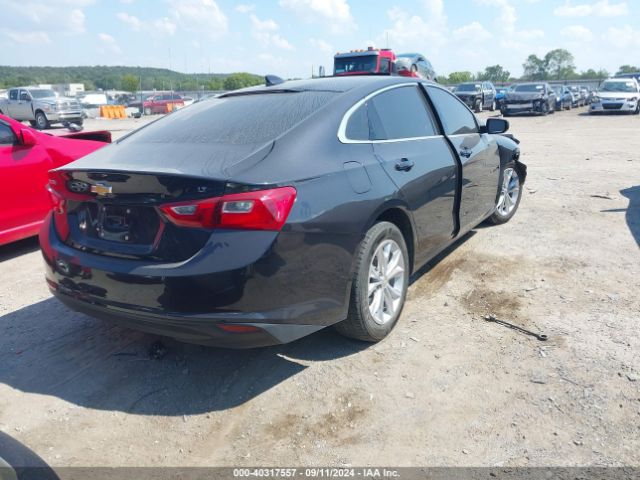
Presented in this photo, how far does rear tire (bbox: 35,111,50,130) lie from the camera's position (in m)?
25.5

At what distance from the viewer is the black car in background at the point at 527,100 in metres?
27.2

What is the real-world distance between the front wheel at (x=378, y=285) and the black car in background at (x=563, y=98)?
31.4m

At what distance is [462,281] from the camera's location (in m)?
4.48

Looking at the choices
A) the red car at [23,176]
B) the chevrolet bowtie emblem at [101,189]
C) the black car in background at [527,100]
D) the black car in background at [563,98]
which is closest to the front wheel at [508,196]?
the chevrolet bowtie emblem at [101,189]

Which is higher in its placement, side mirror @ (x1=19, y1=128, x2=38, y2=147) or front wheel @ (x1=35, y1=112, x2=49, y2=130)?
side mirror @ (x1=19, y1=128, x2=38, y2=147)

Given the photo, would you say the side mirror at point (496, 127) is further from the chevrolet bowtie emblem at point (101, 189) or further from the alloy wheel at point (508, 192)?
the chevrolet bowtie emblem at point (101, 189)

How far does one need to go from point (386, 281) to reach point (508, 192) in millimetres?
3279

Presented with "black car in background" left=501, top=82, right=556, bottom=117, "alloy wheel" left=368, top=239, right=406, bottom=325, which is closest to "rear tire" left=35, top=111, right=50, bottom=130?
"black car in background" left=501, top=82, right=556, bottom=117

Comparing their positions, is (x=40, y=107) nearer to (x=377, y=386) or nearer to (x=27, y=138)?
(x=27, y=138)

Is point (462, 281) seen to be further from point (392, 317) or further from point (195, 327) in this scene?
point (195, 327)

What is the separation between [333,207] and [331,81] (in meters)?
1.45

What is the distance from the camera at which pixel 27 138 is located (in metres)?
5.62

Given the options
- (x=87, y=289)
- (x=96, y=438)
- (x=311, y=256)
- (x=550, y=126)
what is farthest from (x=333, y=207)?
(x=550, y=126)

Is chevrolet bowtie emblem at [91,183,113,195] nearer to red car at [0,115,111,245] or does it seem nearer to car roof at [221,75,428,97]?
car roof at [221,75,428,97]
